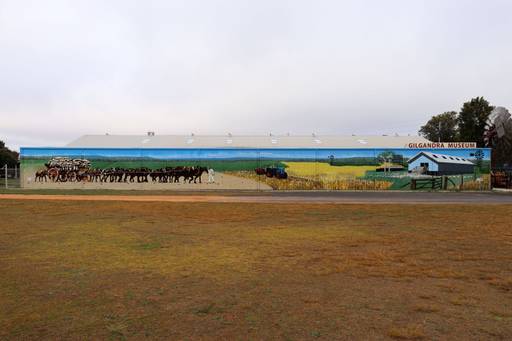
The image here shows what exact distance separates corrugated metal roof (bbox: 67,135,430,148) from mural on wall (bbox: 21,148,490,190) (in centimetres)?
396

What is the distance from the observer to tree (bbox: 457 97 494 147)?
69250 mm

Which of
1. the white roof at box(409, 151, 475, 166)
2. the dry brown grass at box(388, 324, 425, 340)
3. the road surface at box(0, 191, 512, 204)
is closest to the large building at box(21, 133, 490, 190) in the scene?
the white roof at box(409, 151, 475, 166)

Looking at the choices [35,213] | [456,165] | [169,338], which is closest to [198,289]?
[169,338]

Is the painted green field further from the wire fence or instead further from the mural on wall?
the wire fence

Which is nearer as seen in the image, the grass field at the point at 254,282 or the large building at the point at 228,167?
the grass field at the point at 254,282

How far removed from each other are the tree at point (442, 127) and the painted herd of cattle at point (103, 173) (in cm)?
6112

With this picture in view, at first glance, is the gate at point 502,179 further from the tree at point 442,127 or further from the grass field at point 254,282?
the tree at point 442,127

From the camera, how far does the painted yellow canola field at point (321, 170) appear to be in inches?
1688

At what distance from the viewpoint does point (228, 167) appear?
141 feet

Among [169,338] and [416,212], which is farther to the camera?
[416,212]

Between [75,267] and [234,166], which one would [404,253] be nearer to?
[75,267]

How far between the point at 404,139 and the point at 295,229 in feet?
132

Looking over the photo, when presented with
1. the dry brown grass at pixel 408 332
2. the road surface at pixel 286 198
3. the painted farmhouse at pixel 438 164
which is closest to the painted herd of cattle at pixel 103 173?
the road surface at pixel 286 198

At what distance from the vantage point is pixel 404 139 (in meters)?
50.7
